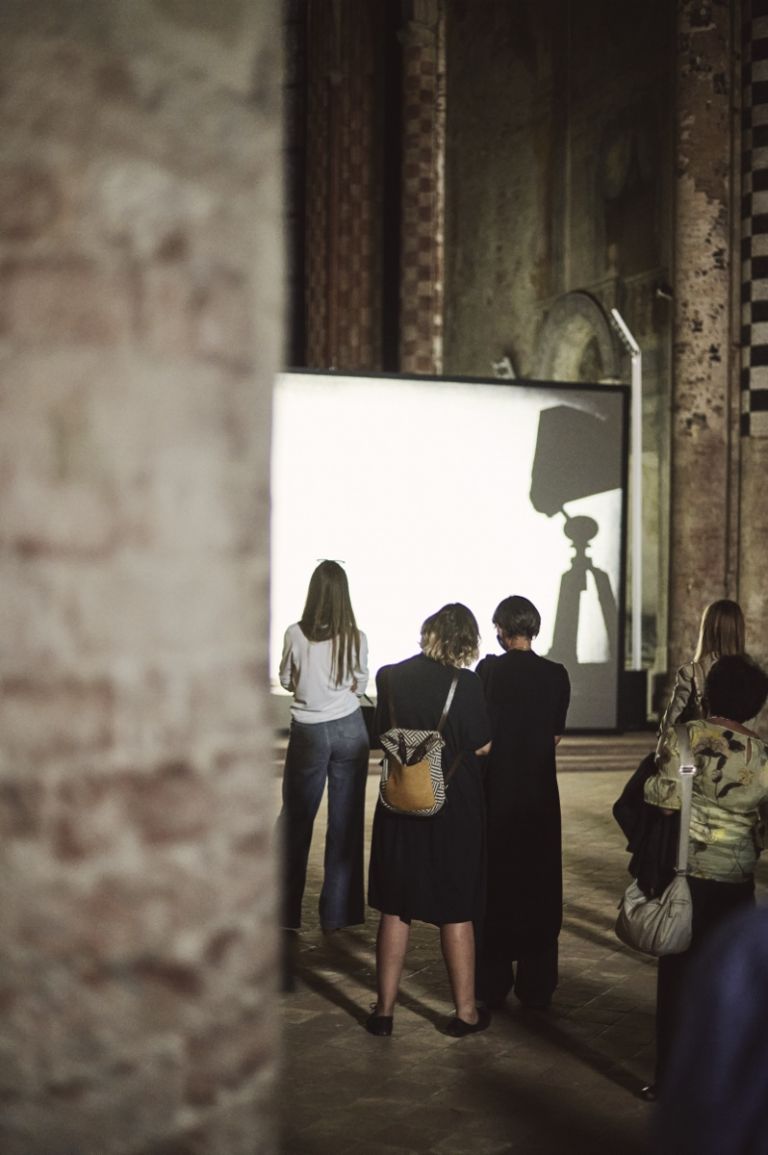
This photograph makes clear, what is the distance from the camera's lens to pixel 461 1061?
4.93 metres

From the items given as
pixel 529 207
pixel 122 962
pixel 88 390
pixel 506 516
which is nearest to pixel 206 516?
pixel 88 390

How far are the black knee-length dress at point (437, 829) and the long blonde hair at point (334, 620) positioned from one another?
1255mm

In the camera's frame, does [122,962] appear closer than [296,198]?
Yes

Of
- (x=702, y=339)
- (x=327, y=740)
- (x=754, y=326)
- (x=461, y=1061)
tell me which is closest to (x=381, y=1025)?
(x=461, y=1061)

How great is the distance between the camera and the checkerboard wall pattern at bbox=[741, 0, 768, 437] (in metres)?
13.7

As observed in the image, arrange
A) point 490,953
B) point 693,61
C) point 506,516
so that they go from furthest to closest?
point 693,61, point 506,516, point 490,953

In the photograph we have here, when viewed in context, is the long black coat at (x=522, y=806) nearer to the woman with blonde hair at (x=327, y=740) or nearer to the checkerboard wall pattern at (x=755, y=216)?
the woman with blonde hair at (x=327, y=740)

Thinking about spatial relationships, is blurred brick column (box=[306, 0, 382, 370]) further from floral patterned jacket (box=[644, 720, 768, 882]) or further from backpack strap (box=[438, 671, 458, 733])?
floral patterned jacket (box=[644, 720, 768, 882])

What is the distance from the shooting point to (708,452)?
13906 millimetres

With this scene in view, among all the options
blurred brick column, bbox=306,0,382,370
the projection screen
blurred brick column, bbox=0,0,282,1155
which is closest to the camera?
blurred brick column, bbox=0,0,282,1155

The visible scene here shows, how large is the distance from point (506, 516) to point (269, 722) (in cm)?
1171

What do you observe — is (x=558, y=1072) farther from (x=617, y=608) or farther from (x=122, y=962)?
(x=617, y=608)

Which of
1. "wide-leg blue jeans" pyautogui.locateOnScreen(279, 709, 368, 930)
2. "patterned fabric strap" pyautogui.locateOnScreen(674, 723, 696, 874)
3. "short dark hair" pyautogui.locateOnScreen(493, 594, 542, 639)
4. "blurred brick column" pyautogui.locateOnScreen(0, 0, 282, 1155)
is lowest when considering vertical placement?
"wide-leg blue jeans" pyautogui.locateOnScreen(279, 709, 368, 930)

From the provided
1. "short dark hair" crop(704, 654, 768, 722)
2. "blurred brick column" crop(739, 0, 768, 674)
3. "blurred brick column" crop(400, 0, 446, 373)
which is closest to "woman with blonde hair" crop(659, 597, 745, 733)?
"short dark hair" crop(704, 654, 768, 722)
